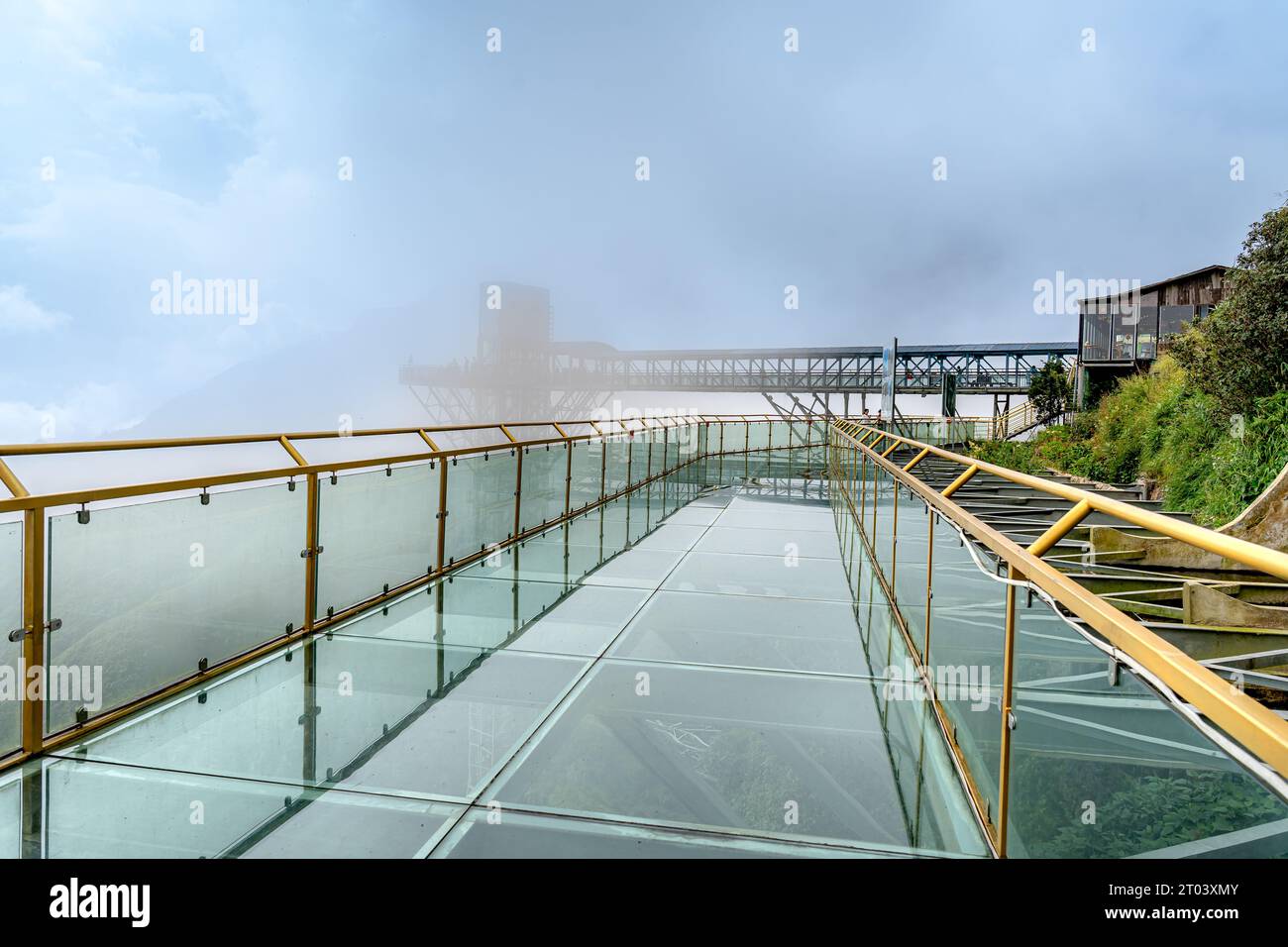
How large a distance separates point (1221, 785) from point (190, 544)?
417 centimetres

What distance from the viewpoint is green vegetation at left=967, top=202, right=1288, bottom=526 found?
9.89 m

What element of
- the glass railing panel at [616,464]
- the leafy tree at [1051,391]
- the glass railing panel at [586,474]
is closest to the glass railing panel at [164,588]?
the glass railing panel at [586,474]

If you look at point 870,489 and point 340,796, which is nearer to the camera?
point 340,796

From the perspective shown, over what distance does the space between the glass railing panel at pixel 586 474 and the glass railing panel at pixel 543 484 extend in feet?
0.84

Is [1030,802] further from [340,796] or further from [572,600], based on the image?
[572,600]

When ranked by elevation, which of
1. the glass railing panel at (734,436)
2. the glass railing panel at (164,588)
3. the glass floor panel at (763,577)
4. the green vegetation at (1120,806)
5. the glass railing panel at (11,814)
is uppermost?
the glass railing panel at (734,436)

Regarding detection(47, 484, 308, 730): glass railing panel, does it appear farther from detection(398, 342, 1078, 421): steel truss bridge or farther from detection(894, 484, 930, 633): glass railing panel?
detection(398, 342, 1078, 421): steel truss bridge

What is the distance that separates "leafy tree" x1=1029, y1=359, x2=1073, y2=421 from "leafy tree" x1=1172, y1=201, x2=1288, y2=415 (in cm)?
1543

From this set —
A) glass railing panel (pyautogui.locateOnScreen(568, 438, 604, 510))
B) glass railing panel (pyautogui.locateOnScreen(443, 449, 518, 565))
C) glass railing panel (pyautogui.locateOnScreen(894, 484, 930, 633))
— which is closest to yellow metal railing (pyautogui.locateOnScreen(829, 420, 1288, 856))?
glass railing panel (pyautogui.locateOnScreen(894, 484, 930, 633))

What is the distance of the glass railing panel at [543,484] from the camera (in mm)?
7605

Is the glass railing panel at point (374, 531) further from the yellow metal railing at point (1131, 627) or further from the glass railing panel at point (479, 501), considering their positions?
the yellow metal railing at point (1131, 627)

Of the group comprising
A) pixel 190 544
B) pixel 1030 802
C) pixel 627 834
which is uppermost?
pixel 190 544
